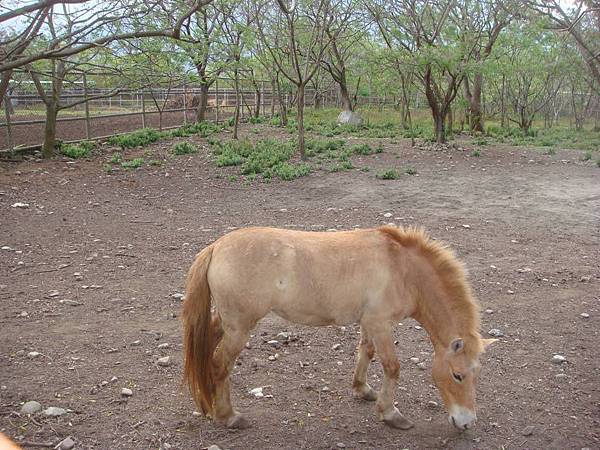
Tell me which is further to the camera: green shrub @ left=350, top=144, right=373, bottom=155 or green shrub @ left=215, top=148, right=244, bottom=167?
green shrub @ left=350, top=144, right=373, bottom=155

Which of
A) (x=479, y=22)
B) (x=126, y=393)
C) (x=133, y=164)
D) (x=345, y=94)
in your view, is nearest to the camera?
(x=126, y=393)

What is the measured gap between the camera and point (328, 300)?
3.62m

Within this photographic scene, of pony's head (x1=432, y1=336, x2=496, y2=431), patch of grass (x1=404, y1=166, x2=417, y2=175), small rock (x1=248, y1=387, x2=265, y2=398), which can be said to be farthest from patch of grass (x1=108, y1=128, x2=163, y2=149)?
pony's head (x1=432, y1=336, x2=496, y2=431)

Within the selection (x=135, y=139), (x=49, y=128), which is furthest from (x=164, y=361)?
(x=135, y=139)

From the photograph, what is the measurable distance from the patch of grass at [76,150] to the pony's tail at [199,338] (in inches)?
420

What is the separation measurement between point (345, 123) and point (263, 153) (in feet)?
33.4

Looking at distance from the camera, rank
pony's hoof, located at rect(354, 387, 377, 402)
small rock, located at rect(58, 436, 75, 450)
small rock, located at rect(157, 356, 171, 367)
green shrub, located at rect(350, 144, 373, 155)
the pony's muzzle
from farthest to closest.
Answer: green shrub, located at rect(350, 144, 373, 155)
small rock, located at rect(157, 356, 171, 367)
pony's hoof, located at rect(354, 387, 377, 402)
the pony's muzzle
small rock, located at rect(58, 436, 75, 450)

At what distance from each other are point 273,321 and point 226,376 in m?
1.62

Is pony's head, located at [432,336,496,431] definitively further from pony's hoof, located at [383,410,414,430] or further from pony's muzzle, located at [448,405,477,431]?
pony's hoof, located at [383,410,414,430]

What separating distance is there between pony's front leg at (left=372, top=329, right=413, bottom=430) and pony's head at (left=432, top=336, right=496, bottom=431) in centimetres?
27

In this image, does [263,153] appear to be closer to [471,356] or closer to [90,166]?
[90,166]

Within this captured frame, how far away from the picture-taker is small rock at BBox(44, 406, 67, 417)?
11.6 feet

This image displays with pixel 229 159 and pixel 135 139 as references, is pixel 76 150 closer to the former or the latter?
pixel 135 139

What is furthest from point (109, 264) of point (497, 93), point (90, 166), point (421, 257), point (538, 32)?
point (497, 93)
